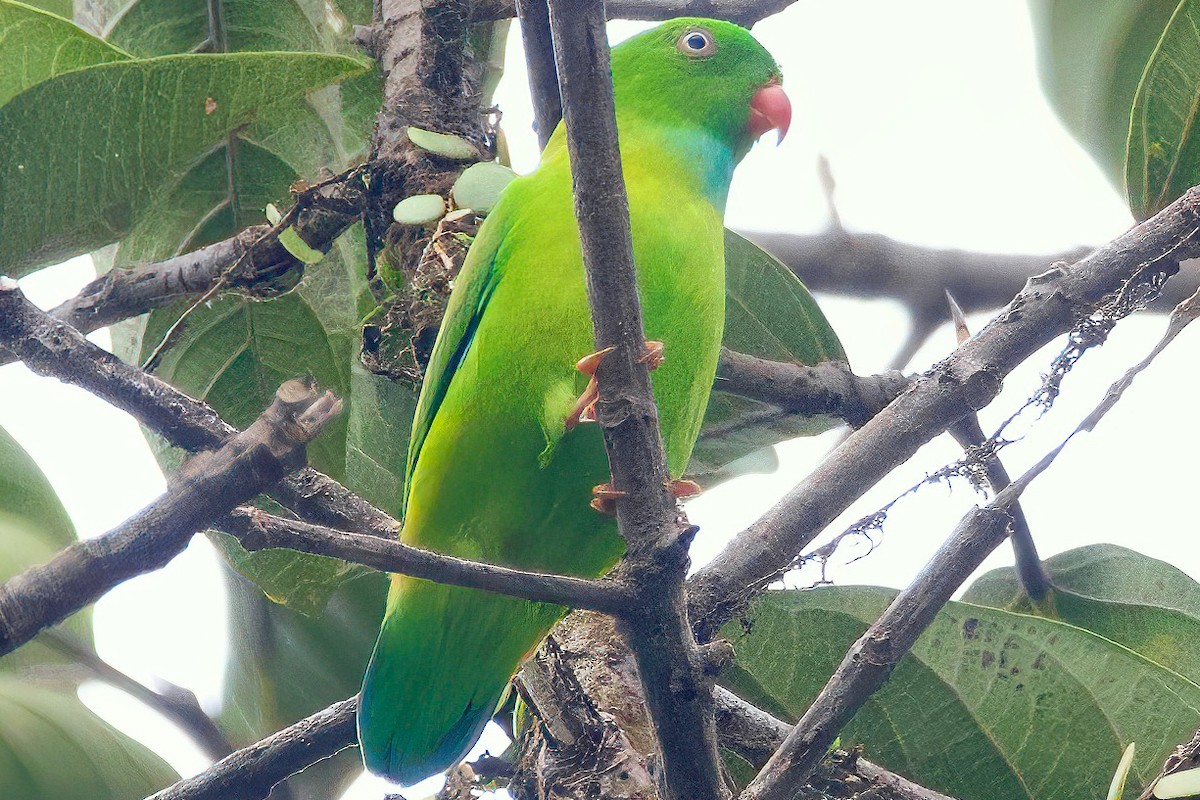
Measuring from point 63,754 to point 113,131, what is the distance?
1109 mm

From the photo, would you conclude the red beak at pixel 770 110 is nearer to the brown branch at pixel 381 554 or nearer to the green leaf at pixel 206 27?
the green leaf at pixel 206 27

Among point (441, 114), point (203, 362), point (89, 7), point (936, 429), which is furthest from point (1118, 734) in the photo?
point (89, 7)

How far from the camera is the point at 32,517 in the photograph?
2.25 meters

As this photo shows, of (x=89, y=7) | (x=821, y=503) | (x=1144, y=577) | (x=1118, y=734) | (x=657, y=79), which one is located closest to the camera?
(x=821, y=503)

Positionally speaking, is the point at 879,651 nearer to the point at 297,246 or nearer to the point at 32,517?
the point at 297,246

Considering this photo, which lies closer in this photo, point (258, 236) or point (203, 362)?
point (258, 236)

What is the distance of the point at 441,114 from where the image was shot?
235 cm

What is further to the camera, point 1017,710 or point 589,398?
point 1017,710

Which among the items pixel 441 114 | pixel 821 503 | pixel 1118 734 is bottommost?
pixel 1118 734

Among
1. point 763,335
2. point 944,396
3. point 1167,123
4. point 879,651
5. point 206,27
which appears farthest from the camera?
point 206,27

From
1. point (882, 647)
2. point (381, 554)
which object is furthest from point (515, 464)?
point (381, 554)

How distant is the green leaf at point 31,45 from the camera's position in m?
2.09

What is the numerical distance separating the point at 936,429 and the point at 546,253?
2.25 feet

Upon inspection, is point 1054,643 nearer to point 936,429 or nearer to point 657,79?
point 936,429
